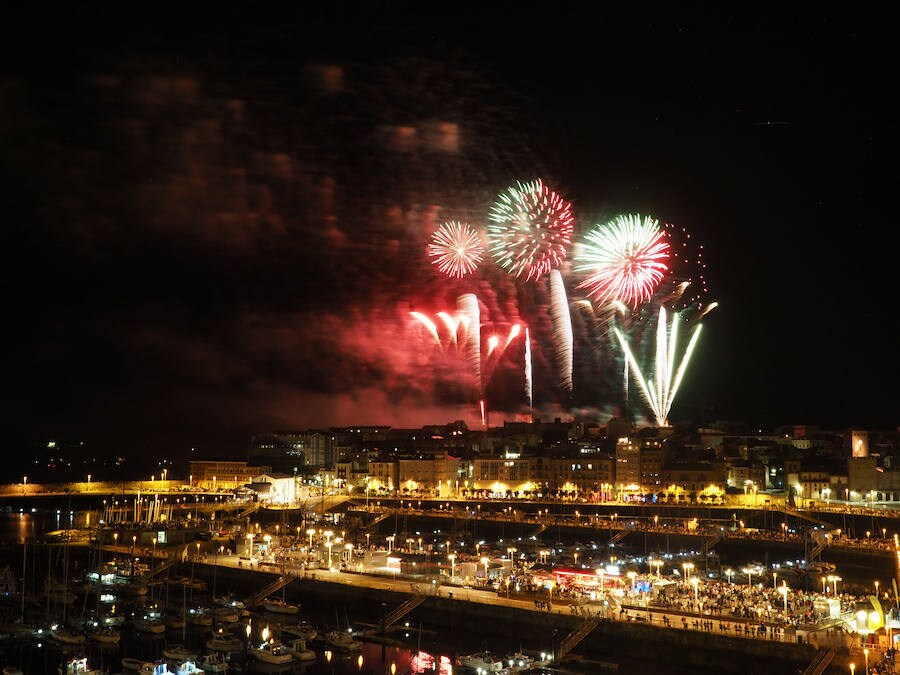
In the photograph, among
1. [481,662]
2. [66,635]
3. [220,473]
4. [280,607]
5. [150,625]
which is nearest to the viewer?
[481,662]

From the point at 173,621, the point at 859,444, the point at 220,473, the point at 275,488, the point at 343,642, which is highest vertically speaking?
the point at 859,444

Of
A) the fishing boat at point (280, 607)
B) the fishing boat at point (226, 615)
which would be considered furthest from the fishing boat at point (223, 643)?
the fishing boat at point (280, 607)

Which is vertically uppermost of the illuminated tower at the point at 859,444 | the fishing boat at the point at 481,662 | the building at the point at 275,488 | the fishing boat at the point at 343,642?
the illuminated tower at the point at 859,444

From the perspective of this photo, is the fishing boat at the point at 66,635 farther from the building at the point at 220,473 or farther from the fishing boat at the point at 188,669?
the building at the point at 220,473

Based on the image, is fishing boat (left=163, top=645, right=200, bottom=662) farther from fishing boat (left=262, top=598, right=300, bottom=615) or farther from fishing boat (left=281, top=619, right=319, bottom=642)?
fishing boat (left=262, top=598, right=300, bottom=615)

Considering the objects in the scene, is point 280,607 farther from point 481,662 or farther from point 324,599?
point 481,662

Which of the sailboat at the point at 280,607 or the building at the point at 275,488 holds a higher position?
the building at the point at 275,488

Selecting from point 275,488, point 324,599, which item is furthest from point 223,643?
point 275,488

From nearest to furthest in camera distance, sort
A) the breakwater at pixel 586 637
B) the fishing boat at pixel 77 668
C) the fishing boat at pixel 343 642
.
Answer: the fishing boat at pixel 77 668
the breakwater at pixel 586 637
the fishing boat at pixel 343 642
